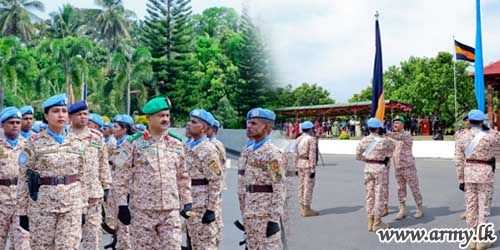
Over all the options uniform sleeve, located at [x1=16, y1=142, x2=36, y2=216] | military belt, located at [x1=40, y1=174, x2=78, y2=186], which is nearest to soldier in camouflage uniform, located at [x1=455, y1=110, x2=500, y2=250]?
military belt, located at [x1=40, y1=174, x2=78, y2=186]

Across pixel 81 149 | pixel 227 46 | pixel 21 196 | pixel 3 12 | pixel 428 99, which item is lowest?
pixel 21 196

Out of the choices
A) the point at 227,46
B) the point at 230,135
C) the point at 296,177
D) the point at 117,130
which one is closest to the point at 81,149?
the point at 117,130

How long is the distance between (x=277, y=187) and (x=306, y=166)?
15.4 ft

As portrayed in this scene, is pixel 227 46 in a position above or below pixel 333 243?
above

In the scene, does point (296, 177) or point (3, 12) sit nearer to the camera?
point (296, 177)

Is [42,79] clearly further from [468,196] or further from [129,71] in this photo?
[468,196]

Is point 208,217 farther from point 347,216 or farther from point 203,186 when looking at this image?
point 347,216

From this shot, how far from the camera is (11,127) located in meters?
5.91

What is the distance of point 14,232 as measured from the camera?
5555 millimetres

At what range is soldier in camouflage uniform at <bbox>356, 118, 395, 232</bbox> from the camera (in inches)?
311

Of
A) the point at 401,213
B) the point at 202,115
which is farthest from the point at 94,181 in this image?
the point at 401,213

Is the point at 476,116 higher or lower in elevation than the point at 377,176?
higher

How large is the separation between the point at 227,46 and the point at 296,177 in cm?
3116

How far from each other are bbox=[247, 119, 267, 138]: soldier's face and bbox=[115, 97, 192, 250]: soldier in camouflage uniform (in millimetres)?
626
